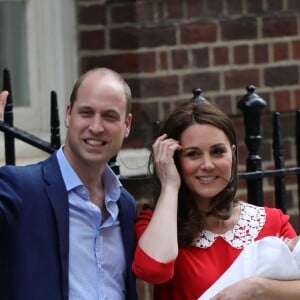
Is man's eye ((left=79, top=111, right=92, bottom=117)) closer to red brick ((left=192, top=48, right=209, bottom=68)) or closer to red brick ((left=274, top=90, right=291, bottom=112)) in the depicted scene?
red brick ((left=192, top=48, right=209, bottom=68))

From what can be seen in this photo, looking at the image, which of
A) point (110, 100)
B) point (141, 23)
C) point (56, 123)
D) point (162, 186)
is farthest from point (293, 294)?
point (141, 23)

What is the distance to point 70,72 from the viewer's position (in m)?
5.97

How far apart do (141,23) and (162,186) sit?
2488 mm

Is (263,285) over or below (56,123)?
below

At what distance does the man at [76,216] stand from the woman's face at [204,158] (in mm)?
209

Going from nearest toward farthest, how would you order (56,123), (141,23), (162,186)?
(162,186) < (56,123) < (141,23)

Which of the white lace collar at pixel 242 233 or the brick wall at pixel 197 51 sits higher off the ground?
the brick wall at pixel 197 51

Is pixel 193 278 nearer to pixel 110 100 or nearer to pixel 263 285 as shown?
pixel 263 285

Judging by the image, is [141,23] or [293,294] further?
[141,23]

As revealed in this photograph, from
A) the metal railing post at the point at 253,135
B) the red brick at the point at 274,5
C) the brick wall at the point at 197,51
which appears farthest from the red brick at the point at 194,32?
the metal railing post at the point at 253,135

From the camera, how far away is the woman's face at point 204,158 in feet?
11.4

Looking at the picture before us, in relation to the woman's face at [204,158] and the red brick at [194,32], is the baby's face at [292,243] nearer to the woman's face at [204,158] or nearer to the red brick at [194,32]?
the woman's face at [204,158]

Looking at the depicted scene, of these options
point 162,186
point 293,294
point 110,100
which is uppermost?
point 110,100

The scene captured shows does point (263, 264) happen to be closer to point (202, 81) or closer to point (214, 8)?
point (202, 81)
